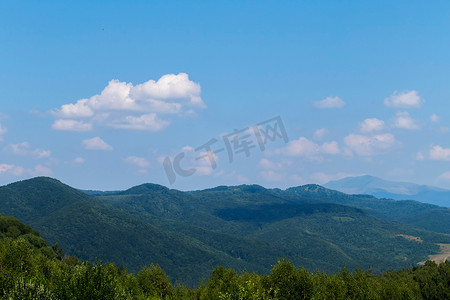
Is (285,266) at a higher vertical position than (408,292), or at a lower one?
higher

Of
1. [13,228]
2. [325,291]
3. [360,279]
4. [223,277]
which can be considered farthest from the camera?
[13,228]

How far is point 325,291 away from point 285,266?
23.0 meters

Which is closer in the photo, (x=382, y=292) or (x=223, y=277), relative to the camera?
(x=382, y=292)

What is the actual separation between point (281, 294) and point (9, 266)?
4901 cm

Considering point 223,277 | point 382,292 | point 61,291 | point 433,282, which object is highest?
point 61,291

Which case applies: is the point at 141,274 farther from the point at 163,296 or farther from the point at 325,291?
the point at 325,291

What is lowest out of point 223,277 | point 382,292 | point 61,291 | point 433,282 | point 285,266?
point 433,282

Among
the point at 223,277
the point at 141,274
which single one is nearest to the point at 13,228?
the point at 141,274

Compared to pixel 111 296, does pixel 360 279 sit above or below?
below

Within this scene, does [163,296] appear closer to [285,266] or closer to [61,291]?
[285,266]

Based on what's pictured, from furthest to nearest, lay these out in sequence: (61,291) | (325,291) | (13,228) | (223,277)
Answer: (13,228) → (223,277) → (325,291) → (61,291)

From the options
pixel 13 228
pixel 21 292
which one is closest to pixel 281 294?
pixel 21 292

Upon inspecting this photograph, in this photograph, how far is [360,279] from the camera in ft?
382

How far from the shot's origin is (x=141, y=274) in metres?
119
